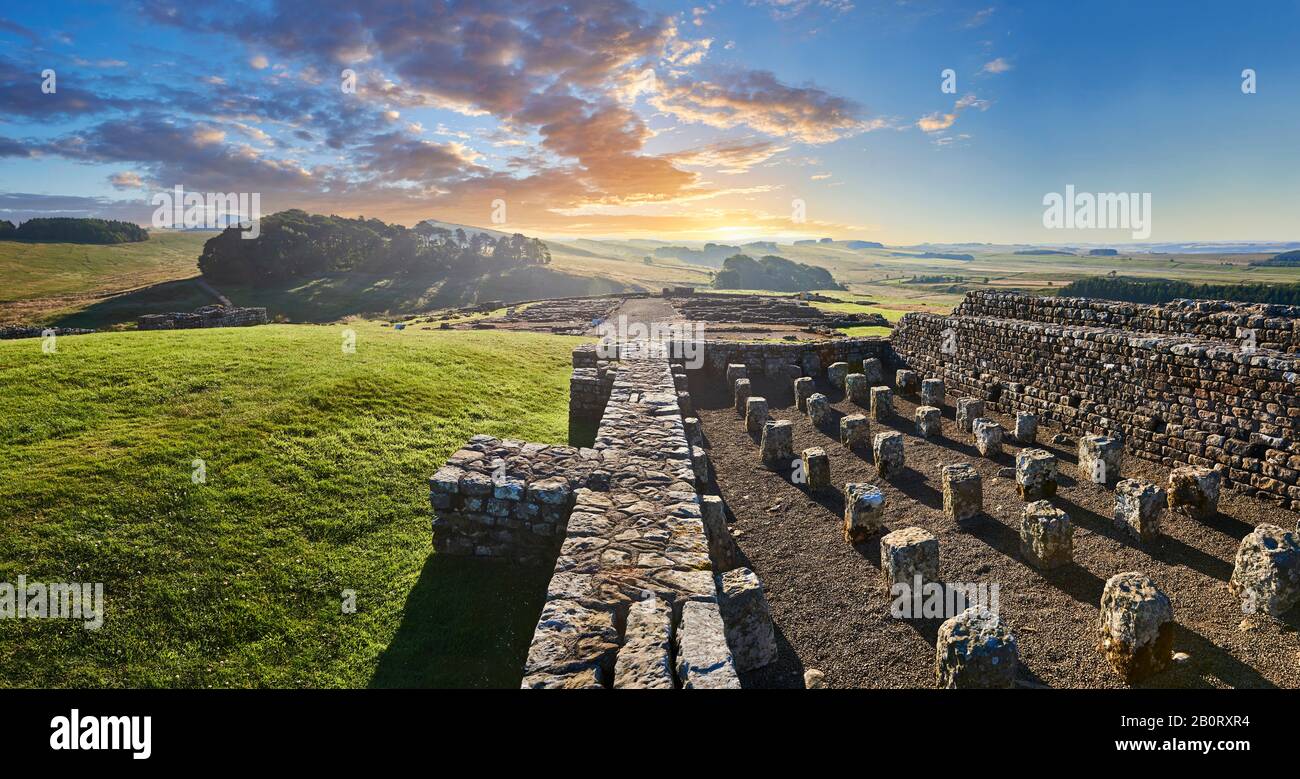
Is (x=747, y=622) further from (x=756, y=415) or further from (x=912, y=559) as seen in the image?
(x=756, y=415)

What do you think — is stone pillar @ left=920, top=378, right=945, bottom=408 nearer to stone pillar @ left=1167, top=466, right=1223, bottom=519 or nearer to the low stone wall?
stone pillar @ left=1167, top=466, right=1223, bottom=519

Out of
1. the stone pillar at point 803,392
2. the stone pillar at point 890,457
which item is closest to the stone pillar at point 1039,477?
the stone pillar at point 890,457

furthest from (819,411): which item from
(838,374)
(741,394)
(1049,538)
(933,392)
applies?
(1049,538)

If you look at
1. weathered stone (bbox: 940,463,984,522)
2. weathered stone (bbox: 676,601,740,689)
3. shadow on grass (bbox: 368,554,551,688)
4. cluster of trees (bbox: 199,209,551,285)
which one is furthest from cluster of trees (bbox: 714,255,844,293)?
weathered stone (bbox: 676,601,740,689)

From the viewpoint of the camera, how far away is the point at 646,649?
175 inches

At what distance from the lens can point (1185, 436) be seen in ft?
36.4

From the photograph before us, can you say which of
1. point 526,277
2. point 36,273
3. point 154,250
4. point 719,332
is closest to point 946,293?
point 526,277

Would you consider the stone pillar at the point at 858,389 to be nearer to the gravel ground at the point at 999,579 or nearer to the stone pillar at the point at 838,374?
the stone pillar at the point at 838,374

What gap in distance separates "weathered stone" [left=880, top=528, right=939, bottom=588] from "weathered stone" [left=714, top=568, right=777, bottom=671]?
2.14m

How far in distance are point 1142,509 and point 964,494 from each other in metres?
2.24

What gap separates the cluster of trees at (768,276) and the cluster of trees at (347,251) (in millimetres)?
44014
